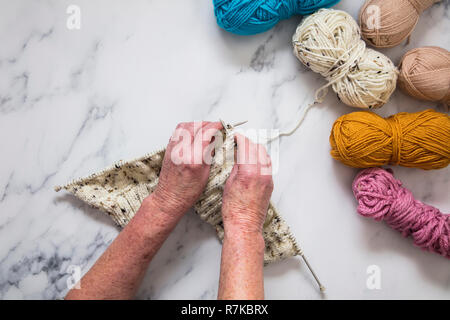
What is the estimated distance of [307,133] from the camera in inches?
46.7

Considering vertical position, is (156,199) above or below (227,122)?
below

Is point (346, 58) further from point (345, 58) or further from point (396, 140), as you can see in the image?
point (396, 140)

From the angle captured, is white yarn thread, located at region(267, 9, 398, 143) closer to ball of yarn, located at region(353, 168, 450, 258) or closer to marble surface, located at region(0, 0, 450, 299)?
marble surface, located at region(0, 0, 450, 299)

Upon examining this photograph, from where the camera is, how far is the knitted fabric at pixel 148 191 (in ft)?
3.55

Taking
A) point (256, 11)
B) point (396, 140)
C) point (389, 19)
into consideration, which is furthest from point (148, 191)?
point (389, 19)

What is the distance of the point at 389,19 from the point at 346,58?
0.55ft

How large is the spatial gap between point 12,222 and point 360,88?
3.61 ft

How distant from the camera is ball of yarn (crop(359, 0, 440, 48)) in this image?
1042 mm

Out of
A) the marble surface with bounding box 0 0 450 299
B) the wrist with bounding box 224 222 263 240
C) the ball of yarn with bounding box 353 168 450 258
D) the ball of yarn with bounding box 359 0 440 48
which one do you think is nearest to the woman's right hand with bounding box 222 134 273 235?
the wrist with bounding box 224 222 263 240

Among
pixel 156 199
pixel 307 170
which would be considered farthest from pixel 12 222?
pixel 307 170
